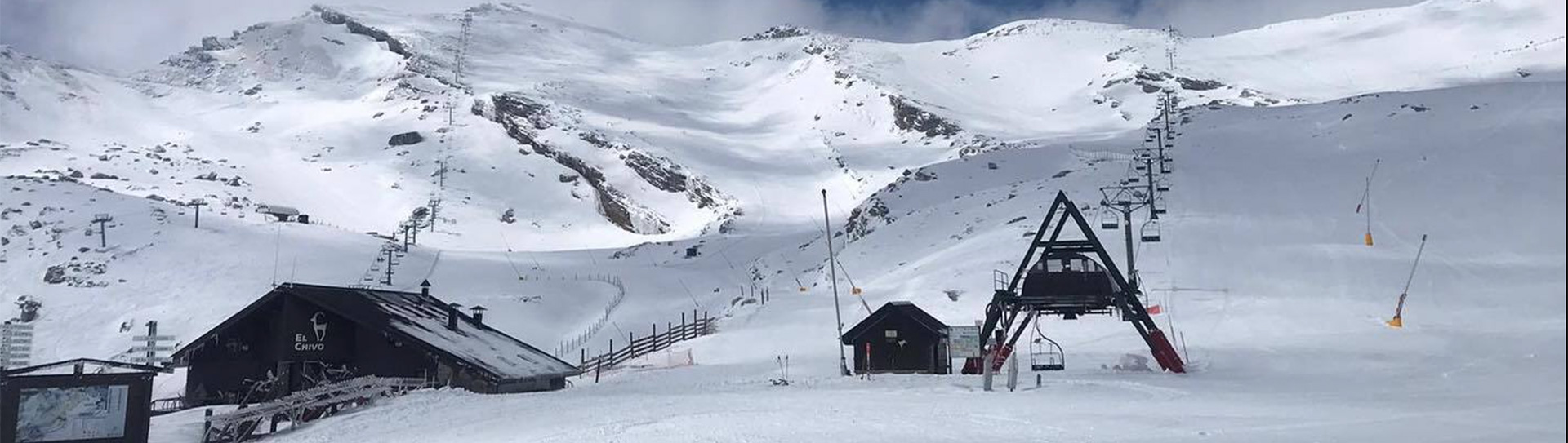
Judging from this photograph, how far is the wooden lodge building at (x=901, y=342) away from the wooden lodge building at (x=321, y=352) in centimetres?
1004

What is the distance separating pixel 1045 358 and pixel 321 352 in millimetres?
22624

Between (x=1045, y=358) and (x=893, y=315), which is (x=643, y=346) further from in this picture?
(x=1045, y=358)

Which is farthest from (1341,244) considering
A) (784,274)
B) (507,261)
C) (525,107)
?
(525,107)

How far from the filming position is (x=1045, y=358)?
38.5 m

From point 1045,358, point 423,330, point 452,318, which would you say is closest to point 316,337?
A: point 423,330

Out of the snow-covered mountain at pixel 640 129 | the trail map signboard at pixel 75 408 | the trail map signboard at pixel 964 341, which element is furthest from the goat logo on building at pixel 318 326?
the snow-covered mountain at pixel 640 129

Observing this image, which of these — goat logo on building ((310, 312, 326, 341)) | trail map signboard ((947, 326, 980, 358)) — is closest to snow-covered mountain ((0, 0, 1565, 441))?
trail map signboard ((947, 326, 980, 358))

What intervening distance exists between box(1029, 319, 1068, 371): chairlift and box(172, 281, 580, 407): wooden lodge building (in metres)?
15.1

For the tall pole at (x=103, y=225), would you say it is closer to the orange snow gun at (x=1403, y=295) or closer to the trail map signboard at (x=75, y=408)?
the trail map signboard at (x=75, y=408)

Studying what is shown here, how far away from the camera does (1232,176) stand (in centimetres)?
7069

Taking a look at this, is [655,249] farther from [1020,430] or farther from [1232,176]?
[1020,430]

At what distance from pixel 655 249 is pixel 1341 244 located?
2191 inches

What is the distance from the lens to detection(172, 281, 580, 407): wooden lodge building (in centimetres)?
3456

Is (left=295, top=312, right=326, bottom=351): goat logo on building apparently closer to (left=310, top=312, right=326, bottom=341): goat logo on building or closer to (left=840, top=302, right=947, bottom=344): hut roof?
(left=310, top=312, right=326, bottom=341): goat logo on building
